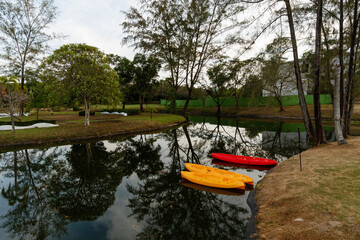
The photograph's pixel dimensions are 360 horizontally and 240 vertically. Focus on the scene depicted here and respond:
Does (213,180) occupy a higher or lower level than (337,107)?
lower

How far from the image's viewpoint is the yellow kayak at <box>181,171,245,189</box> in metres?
7.06

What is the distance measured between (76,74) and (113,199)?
14.5m

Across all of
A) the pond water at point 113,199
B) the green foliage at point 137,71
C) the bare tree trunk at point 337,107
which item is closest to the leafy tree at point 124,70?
the green foliage at point 137,71

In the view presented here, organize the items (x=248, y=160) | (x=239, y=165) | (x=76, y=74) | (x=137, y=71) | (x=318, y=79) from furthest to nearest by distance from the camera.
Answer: (x=137, y=71)
(x=76, y=74)
(x=239, y=165)
(x=248, y=160)
(x=318, y=79)

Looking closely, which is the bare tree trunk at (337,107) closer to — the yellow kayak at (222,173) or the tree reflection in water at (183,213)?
the yellow kayak at (222,173)

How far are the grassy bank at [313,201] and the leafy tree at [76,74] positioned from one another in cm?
1618

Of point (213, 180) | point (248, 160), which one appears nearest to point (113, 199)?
point (213, 180)

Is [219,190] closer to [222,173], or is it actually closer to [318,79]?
[222,173]

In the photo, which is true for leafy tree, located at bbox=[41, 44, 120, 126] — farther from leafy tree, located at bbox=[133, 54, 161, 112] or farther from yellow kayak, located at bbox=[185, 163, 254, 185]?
leafy tree, located at bbox=[133, 54, 161, 112]

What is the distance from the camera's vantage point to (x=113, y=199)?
6.88 m

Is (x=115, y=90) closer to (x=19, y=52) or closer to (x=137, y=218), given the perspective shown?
(x=19, y=52)

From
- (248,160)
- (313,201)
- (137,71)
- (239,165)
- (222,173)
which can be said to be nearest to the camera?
(313,201)

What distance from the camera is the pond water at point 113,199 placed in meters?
5.06

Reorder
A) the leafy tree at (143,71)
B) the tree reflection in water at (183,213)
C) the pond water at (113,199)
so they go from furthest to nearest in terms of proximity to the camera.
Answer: the leafy tree at (143,71) → the pond water at (113,199) → the tree reflection in water at (183,213)
